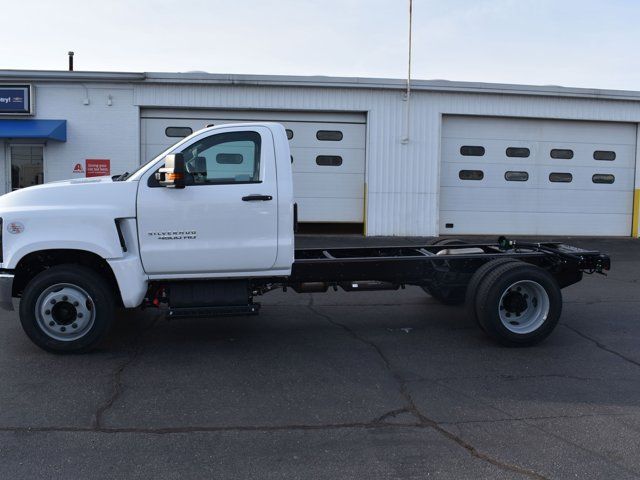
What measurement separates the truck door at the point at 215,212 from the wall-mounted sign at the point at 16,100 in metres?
10.8

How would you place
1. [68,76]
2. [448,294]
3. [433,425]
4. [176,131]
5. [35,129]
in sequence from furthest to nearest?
[176,131] < [68,76] < [35,129] < [448,294] < [433,425]

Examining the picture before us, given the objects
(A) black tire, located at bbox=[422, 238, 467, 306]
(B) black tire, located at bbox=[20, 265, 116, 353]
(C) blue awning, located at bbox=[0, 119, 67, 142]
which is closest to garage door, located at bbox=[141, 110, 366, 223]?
(C) blue awning, located at bbox=[0, 119, 67, 142]

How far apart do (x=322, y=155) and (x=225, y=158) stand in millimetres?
9805

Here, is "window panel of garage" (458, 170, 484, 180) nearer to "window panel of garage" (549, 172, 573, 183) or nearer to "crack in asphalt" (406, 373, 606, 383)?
"window panel of garage" (549, 172, 573, 183)

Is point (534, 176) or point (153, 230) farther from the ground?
point (534, 176)

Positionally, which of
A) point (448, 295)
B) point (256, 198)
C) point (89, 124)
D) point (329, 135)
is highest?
point (89, 124)

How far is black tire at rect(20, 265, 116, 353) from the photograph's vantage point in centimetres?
576

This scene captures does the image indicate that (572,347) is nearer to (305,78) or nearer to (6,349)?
(6,349)

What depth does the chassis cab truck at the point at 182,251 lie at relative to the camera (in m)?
5.74

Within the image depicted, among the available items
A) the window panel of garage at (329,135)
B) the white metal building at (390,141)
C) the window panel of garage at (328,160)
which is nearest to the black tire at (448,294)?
the white metal building at (390,141)

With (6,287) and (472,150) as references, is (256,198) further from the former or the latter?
(472,150)

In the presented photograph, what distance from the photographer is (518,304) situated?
21.0ft

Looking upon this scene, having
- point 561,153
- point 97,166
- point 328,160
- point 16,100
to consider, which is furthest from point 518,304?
point 16,100

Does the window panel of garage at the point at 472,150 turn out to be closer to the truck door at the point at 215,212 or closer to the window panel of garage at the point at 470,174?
the window panel of garage at the point at 470,174
